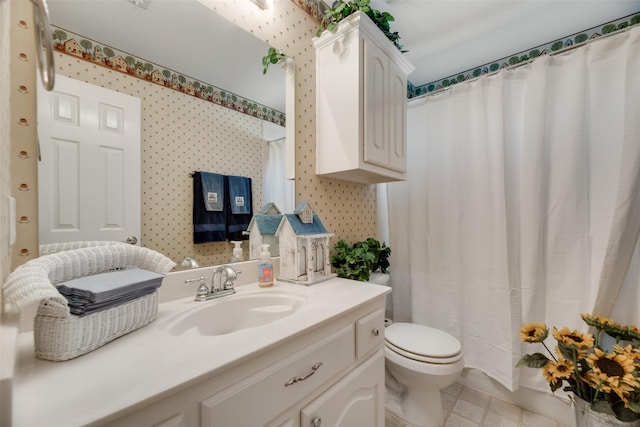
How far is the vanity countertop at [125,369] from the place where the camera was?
40cm

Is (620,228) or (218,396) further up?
(620,228)

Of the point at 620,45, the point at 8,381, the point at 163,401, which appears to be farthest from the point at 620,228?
the point at 8,381

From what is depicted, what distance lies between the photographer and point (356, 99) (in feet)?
4.35

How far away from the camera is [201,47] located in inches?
42.0

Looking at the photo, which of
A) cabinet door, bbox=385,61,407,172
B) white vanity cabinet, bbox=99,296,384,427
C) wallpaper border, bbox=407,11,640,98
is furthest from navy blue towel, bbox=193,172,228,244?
wallpaper border, bbox=407,11,640,98

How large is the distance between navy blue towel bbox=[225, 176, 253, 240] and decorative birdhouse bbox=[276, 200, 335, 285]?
0.16m

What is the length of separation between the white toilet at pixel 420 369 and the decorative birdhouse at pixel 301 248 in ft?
2.04

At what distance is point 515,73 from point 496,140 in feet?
1.35

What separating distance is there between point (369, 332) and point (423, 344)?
24.5 inches

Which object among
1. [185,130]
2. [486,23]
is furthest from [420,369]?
[486,23]

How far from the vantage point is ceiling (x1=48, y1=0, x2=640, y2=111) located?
849mm

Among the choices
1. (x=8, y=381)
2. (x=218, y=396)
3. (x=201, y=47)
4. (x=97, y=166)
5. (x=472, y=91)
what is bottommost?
(x=218, y=396)

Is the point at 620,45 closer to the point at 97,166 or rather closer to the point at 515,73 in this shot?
the point at 515,73

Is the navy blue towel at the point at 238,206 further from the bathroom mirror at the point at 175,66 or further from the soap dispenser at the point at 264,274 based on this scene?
the soap dispenser at the point at 264,274
